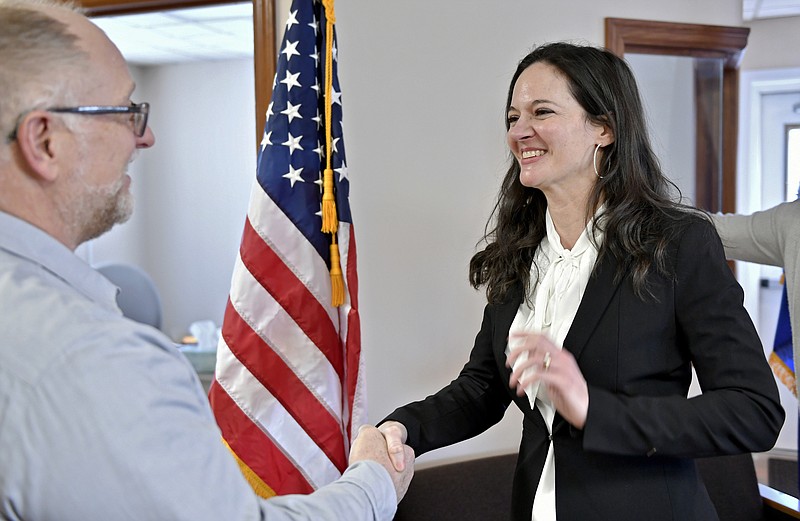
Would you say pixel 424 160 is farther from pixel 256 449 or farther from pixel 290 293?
pixel 256 449

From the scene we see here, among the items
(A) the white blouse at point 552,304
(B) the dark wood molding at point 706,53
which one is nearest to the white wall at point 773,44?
(B) the dark wood molding at point 706,53

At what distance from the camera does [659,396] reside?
1.45 metres

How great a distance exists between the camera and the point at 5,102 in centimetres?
89

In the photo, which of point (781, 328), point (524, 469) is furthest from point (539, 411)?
point (781, 328)

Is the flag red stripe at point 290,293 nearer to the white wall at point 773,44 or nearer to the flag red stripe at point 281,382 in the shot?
the flag red stripe at point 281,382

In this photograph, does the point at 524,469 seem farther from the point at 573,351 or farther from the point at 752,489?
the point at 752,489

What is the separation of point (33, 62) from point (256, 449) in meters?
1.49

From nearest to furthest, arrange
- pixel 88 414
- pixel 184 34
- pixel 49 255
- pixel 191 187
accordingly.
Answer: pixel 88 414 < pixel 49 255 < pixel 184 34 < pixel 191 187

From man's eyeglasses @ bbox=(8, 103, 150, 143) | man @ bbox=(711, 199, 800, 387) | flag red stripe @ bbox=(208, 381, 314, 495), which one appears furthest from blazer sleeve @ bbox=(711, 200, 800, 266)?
man's eyeglasses @ bbox=(8, 103, 150, 143)

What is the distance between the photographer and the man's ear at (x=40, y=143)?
90cm

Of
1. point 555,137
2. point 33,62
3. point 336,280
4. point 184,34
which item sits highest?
point 184,34

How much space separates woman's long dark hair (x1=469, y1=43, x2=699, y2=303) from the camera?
4.89 feet

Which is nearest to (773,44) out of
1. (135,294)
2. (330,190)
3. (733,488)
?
(733,488)

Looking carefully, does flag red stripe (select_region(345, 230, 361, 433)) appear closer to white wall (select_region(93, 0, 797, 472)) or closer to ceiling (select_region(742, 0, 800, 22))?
white wall (select_region(93, 0, 797, 472))
